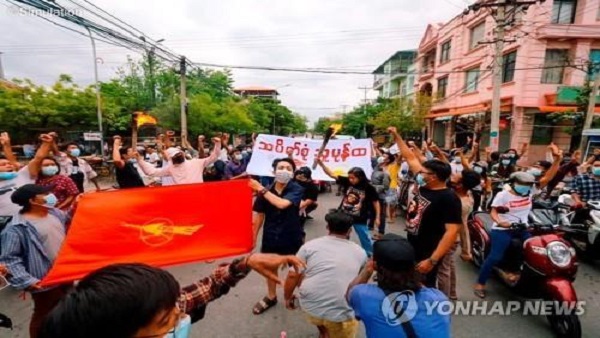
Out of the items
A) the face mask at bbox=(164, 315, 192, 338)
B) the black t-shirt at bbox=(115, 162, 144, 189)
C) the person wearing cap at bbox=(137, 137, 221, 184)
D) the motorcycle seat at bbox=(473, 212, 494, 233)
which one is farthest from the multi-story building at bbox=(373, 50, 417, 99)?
the face mask at bbox=(164, 315, 192, 338)

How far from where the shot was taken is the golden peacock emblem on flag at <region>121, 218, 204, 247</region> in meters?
2.62

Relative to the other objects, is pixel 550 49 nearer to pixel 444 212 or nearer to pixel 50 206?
pixel 444 212

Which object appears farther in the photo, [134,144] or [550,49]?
[550,49]

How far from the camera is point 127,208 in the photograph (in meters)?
2.67

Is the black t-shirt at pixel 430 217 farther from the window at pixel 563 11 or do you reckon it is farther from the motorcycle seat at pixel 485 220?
the window at pixel 563 11

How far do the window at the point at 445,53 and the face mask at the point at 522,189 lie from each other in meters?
25.0

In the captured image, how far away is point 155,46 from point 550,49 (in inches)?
742

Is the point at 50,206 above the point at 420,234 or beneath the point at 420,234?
above

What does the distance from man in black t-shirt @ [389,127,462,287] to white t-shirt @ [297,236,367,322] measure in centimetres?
87

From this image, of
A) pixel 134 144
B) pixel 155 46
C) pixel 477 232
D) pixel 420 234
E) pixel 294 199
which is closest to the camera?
pixel 420 234

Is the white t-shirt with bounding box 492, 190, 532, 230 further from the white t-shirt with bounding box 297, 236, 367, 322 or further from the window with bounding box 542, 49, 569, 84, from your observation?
the window with bounding box 542, 49, 569, 84

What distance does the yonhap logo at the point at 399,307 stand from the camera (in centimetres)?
159

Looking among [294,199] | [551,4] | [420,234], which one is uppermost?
[551,4]

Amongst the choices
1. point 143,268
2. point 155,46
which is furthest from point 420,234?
point 155,46
